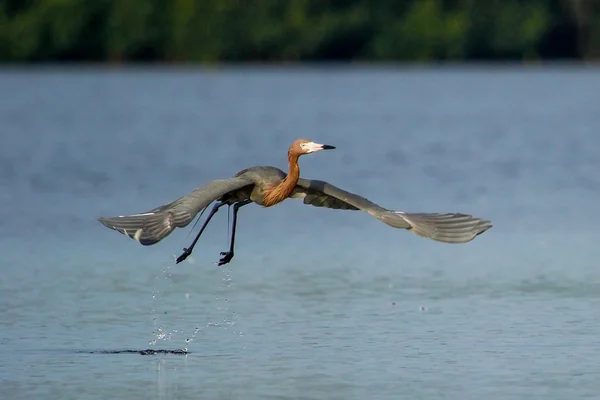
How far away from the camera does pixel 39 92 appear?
2370 inches

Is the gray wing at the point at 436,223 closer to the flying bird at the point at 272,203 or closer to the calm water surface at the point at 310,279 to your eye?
the flying bird at the point at 272,203

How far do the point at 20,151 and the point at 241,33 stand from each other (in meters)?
41.8

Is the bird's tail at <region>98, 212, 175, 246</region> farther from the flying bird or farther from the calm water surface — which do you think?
the calm water surface

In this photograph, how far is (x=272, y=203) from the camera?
13.2 metres

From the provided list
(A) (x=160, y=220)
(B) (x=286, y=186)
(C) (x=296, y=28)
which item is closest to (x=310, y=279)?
(B) (x=286, y=186)

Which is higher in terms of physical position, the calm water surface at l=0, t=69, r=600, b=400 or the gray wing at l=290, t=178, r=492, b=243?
the gray wing at l=290, t=178, r=492, b=243

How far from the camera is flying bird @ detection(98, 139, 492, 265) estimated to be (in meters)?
11.4

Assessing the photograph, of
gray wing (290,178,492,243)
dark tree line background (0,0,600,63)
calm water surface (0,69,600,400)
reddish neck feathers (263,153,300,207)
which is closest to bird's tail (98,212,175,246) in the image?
calm water surface (0,69,600,400)

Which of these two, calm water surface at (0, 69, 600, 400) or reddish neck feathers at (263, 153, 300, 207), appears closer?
calm water surface at (0, 69, 600, 400)

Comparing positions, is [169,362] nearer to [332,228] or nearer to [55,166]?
[332,228]

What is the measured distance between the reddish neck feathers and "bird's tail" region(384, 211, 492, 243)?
1.29 meters

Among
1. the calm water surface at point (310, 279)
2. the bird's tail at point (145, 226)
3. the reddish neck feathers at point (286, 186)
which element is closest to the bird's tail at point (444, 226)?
the calm water surface at point (310, 279)

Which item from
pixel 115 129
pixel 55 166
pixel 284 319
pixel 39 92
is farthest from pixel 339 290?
pixel 39 92

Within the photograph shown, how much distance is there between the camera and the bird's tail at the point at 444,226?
1159 centimetres
